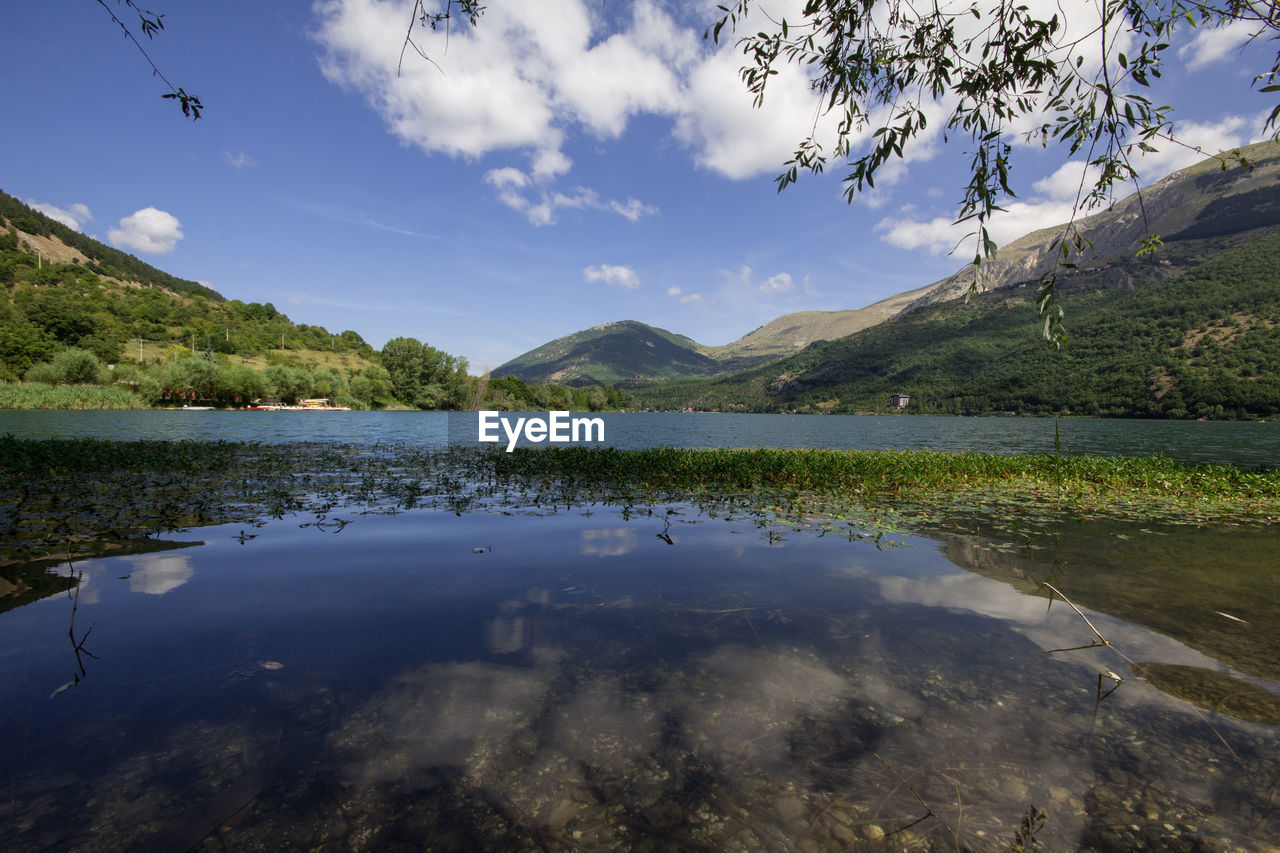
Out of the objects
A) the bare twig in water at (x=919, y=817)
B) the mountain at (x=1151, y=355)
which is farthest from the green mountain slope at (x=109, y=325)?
the mountain at (x=1151, y=355)

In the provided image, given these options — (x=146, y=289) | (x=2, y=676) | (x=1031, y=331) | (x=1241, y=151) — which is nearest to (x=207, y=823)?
(x=2, y=676)

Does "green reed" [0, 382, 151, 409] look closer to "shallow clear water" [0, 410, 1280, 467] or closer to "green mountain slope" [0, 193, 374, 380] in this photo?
"green mountain slope" [0, 193, 374, 380]

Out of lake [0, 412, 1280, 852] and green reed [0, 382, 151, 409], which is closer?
lake [0, 412, 1280, 852]

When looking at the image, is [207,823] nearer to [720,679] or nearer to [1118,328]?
[720,679]

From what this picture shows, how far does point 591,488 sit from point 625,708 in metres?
12.5

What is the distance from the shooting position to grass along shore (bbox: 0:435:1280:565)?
11125 mm

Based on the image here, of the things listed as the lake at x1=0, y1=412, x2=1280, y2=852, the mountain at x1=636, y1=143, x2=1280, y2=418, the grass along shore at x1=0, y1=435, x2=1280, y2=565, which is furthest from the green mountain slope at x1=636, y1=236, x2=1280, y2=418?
the lake at x1=0, y1=412, x2=1280, y2=852

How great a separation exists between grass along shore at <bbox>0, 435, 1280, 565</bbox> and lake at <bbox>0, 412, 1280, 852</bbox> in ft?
12.7

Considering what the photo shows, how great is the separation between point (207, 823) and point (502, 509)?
10.3m

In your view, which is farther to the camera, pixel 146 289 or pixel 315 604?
Answer: pixel 146 289

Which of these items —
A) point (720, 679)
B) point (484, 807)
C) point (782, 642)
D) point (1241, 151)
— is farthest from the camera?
point (782, 642)

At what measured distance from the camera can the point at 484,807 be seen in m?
2.97

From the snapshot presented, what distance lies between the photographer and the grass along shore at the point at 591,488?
1112cm

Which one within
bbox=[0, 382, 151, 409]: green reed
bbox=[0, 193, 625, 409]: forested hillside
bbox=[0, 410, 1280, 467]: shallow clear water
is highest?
bbox=[0, 193, 625, 409]: forested hillside
